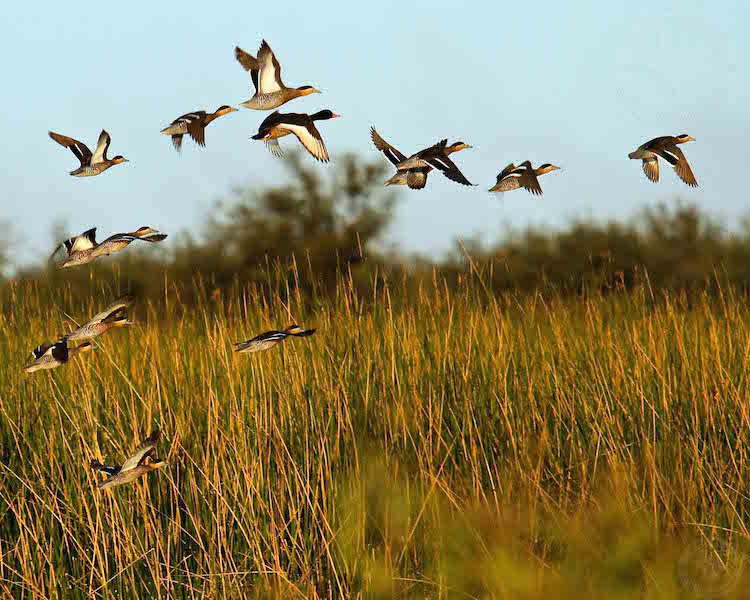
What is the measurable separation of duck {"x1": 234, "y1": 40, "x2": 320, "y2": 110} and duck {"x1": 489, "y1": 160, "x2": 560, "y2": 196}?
122 cm

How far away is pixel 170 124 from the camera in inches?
146

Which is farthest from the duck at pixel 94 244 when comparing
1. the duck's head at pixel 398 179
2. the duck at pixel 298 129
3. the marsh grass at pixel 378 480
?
the duck's head at pixel 398 179

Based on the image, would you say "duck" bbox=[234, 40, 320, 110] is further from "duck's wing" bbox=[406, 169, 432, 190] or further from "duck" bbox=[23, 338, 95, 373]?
"duck" bbox=[23, 338, 95, 373]

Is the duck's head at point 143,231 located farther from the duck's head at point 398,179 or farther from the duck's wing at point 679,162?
the duck's wing at point 679,162

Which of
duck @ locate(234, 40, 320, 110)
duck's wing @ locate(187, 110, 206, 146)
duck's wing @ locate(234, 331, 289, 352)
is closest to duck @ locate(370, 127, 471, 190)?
duck @ locate(234, 40, 320, 110)

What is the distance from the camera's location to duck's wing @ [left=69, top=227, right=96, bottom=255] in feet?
11.2

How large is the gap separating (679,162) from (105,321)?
11.3 feet

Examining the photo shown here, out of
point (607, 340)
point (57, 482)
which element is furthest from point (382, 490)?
point (607, 340)

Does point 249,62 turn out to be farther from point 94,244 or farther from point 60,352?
point 60,352

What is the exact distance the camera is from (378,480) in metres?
4.17

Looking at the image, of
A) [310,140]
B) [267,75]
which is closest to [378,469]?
[310,140]

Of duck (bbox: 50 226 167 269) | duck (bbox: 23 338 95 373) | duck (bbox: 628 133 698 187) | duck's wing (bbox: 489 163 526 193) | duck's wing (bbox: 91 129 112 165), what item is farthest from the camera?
duck (bbox: 628 133 698 187)

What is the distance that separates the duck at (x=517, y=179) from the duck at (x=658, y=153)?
748mm

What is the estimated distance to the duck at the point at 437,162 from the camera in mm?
3787
